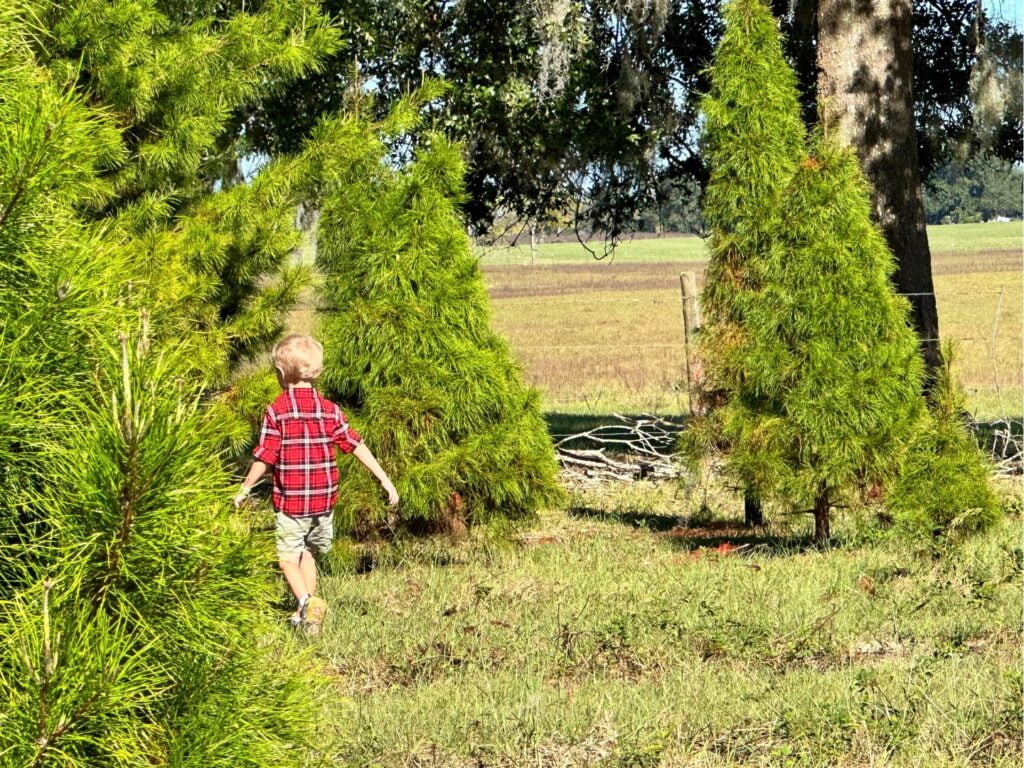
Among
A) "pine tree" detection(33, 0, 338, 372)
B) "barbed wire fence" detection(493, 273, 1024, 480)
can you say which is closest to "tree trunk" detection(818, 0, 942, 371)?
"barbed wire fence" detection(493, 273, 1024, 480)

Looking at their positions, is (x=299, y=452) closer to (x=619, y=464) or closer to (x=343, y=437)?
(x=343, y=437)

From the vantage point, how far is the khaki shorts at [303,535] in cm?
711

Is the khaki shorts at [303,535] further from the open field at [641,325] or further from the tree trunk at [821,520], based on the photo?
the open field at [641,325]

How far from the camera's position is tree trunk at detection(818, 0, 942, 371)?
1147 cm

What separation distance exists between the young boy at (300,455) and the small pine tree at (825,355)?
10.2 ft

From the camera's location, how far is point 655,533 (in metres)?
10.4

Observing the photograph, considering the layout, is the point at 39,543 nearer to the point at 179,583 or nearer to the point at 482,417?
the point at 179,583

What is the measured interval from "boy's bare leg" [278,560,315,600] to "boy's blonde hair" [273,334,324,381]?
1019mm

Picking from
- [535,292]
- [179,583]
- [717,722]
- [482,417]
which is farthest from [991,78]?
[535,292]

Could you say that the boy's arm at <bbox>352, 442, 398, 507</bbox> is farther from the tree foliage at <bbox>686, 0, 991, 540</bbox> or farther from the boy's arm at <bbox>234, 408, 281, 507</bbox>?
the tree foliage at <bbox>686, 0, 991, 540</bbox>

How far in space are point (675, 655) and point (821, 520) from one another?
143 inches

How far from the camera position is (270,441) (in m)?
7.07

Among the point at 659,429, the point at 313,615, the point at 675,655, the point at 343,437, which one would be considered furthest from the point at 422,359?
the point at 659,429

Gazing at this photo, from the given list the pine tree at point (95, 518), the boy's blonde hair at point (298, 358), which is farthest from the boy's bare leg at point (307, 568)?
the pine tree at point (95, 518)
